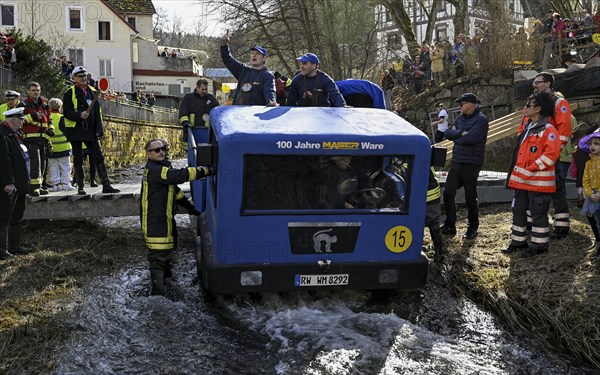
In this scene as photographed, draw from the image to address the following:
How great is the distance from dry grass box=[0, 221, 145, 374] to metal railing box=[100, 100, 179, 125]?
44.9 ft

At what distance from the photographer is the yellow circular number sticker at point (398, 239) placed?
6645 millimetres

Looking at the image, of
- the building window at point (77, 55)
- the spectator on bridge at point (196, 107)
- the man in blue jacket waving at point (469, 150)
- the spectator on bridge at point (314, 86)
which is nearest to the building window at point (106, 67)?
the building window at point (77, 55)

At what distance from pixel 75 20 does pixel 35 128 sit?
39.2 meters

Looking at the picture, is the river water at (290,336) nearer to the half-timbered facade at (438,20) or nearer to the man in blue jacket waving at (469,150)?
the man in blue jacket waving at (469,150)

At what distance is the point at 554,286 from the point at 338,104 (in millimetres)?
3452

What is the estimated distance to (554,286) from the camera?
22.3 ft

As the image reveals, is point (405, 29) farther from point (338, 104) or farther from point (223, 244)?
point (223, 244)

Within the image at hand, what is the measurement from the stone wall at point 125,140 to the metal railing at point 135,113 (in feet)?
0.87

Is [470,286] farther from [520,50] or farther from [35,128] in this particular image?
[520,50]

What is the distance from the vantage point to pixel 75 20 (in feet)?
154

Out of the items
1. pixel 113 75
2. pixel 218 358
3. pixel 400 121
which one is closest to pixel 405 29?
pixel 400 121

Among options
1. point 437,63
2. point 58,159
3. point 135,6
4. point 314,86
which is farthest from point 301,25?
point 135,6

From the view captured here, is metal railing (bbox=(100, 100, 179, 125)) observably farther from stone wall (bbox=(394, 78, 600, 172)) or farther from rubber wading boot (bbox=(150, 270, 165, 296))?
rubber wading boot (bbox=(150, 270, 165, 296))

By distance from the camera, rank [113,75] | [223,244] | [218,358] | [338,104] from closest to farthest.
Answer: [218,358] < [223,244] < [338,104] < [113,75]
